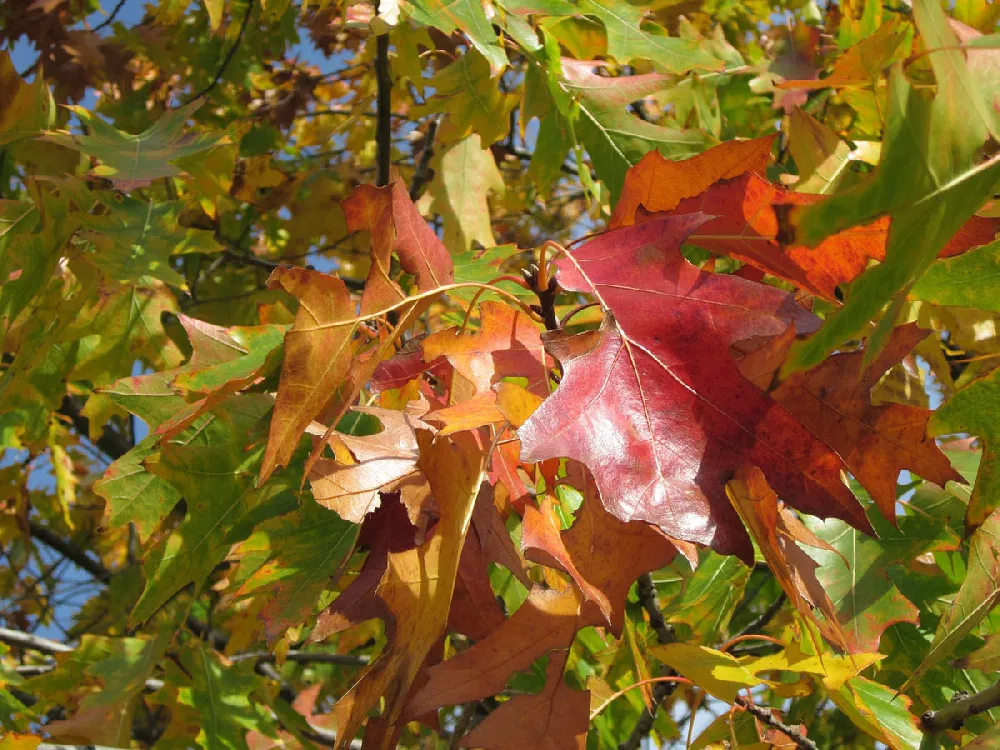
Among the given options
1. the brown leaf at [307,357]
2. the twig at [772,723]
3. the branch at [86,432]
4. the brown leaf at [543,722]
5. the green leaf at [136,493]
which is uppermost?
the brown leaf at [307,357]

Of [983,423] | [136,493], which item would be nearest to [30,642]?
[136,493]

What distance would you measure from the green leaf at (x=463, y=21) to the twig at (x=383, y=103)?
1.83 ft

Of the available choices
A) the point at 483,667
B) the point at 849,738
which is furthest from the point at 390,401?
the point at 849,738

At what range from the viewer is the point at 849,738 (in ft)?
7.82

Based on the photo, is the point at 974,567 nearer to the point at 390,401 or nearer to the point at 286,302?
the point at 390,401

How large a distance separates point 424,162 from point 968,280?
1.87m

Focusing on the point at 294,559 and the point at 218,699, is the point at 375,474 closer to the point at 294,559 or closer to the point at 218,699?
the point at 294,559

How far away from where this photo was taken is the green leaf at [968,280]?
879 millimetres

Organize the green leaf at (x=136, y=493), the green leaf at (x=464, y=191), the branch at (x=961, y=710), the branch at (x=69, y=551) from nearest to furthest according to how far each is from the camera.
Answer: the branch at (x=961, y=710), the green leaf at (x=136, y=493), the green leaf at (x=464, y=191), the branch at (x=69, y=551)

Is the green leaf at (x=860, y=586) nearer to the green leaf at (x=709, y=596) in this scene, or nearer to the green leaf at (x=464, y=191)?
the green leaf at (x=709, y=596)

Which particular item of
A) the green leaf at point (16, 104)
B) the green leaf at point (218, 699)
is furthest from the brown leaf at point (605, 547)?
the green leaf at point (16, 104)

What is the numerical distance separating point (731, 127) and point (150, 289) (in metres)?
1.41

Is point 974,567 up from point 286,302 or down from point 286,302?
up

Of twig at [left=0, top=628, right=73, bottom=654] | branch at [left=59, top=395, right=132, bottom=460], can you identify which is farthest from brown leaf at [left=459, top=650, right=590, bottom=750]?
branch at [left=59, top=395, right=132, bottom=460]
